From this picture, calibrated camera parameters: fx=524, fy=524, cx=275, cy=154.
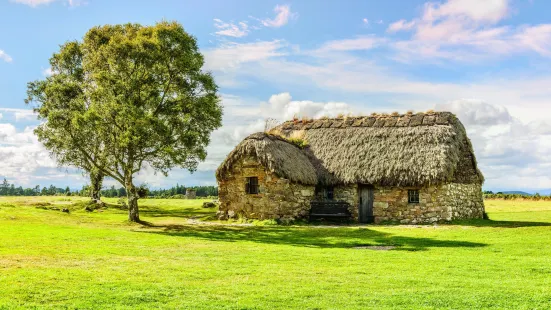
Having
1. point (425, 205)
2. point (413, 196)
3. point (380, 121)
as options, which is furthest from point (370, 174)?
point (380, 121)

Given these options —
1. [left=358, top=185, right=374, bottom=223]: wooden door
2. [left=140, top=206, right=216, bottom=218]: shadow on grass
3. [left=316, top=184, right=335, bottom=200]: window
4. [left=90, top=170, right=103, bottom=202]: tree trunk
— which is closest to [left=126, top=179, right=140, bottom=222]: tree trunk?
[left=140, top=206, right=216, bottom=218]: shadow on grass

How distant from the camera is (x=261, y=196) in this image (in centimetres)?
3045

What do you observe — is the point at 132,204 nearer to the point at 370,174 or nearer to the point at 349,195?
the point at 349,195

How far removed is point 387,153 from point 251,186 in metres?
8.41

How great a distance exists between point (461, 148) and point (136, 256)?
22919mm

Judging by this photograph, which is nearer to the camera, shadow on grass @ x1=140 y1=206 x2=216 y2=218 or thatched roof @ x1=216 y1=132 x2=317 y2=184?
thatched roof @ x1=216 y1=132 x2=317 y2=184

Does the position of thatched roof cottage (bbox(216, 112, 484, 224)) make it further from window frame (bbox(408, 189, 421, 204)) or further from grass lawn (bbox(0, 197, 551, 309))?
grass lawn (bbox(0, 197, 551, 309))

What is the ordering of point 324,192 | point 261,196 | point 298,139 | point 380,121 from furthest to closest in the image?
point 298,139, point 380,121, point 324,192, point 261,196

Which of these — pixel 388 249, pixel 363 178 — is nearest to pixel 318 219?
pixel 363 178

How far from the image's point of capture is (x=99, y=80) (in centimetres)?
3033

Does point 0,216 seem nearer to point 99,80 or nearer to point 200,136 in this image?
point 99,80

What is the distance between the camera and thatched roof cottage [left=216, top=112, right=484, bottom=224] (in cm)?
2981

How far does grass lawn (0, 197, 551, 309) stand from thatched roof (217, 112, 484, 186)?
6.79 meters

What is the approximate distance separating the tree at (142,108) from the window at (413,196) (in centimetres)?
1212
